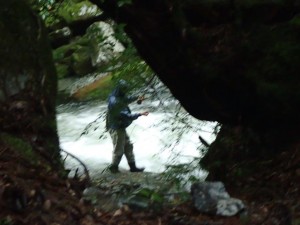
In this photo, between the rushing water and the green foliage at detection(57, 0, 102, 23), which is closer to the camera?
the green foliage at detection(57, 0, 102, 23)

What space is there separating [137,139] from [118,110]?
459 cm

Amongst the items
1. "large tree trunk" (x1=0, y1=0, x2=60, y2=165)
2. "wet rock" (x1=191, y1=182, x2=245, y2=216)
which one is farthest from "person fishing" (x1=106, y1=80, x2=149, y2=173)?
"wet rock" (x1=191, y1=182, x2=245, y2=216)

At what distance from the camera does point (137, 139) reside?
1233cm

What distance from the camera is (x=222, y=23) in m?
5.04

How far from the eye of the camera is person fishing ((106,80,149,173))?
731 cm

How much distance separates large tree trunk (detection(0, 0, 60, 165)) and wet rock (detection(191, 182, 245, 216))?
1398mm

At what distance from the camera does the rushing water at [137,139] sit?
8.85 meters

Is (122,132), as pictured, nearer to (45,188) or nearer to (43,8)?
(43,8)

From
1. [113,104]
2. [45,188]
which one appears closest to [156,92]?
[113,104]

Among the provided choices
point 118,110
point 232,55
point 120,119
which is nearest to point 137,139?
point 120,119

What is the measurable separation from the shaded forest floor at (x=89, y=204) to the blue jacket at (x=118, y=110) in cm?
270

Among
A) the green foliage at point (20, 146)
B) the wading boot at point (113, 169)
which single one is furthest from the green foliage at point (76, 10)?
the green foliage at point (20, 146)

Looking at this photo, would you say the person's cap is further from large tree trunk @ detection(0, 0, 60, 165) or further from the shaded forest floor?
the shaded forest floor

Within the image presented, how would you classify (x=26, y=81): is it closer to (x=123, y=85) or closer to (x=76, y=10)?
(x=123, y=85)
